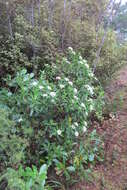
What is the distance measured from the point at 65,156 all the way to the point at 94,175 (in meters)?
0.48

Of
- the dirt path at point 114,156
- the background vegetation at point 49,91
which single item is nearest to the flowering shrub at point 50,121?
the background vegetation at point 49,91

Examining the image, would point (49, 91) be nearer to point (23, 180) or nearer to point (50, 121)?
point (50, 121)

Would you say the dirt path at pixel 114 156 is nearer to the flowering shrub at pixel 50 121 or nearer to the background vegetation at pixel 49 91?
the background vegetation at pixel 49 91

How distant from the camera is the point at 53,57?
3225 millimetres

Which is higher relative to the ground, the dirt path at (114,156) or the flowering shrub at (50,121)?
the flowering shrub at (50,121)

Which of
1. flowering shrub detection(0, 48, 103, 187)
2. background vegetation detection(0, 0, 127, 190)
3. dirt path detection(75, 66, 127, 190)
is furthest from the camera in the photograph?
dirt path detection(75, 66, 127, 190)

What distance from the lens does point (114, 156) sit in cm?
252

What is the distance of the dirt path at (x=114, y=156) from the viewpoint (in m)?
2.13

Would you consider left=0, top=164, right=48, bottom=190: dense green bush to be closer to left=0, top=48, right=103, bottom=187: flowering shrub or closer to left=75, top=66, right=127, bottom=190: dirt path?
left=0, top=48, right=103, bottom=187: flowering shrub

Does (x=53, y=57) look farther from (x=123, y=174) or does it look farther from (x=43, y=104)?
(x=123, y=174)

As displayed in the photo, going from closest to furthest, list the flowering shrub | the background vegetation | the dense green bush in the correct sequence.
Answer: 1. the dense green bush
2. the background vegetation
3. the flowering shrub

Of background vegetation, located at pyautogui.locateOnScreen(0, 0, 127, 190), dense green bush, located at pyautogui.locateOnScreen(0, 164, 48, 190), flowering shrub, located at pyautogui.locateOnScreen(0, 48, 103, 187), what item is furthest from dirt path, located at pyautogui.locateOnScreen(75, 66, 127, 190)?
dense green bush, located at pyautogui.locateOnScreen(0, 164, 48, 190)

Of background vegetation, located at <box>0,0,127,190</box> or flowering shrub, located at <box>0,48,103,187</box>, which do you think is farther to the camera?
flowering shrub, located at <box>0,48,103,187</box>

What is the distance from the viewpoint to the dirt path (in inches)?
84.0
